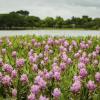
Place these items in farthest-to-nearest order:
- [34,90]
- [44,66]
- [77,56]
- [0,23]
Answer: [0,23], [77,56], [44,66], [34,90]

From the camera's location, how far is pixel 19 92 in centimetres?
552

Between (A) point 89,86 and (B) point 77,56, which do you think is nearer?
(A) point 89,86

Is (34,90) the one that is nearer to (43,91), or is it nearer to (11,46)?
(43,91)

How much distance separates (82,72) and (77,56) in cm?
236

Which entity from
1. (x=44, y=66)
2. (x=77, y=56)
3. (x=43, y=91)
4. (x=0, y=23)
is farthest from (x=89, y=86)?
(x=0, y=23)

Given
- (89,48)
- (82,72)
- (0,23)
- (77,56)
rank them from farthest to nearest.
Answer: (0,23) < (89,48) < (77,56) < (82,72)

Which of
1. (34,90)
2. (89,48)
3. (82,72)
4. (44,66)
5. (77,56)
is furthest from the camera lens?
(89,48)

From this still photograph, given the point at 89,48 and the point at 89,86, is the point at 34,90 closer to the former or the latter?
the point at 89,86

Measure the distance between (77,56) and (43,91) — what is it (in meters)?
2.72

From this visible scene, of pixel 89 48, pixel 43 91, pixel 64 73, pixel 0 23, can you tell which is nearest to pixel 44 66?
pixel 64 73

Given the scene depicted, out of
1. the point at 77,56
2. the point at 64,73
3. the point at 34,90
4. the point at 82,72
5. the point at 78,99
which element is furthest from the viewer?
the point at 77,56

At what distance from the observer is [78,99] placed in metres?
5.12

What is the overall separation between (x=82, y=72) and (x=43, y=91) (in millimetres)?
634

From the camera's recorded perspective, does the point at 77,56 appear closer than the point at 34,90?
No
